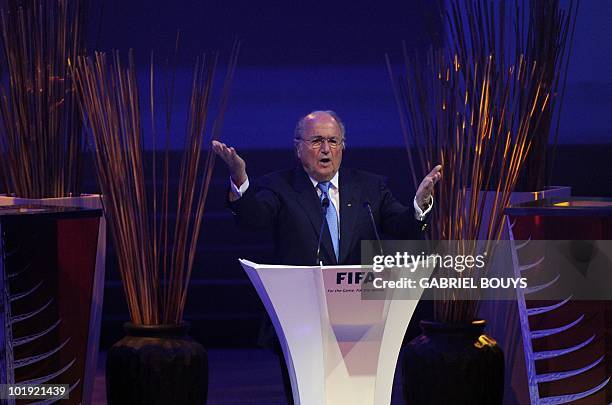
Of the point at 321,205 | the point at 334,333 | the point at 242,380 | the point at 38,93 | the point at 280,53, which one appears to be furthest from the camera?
the point at 280,53

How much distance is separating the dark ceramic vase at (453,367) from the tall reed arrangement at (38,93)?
130 cm

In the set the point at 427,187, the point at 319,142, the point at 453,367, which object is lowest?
the point at 453,367

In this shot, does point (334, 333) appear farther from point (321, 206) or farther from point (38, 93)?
point (38, 93)

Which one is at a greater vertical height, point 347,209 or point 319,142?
point 319,142

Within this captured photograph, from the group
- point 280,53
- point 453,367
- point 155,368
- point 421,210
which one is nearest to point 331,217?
point 421,210

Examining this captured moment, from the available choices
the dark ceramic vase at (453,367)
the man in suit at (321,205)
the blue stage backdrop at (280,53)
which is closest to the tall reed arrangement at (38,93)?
the man in suit at (321,205)

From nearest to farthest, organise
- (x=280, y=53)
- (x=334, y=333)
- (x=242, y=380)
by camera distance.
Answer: (x=334, y=333)
(x=242, y=380)
(x=280, y=53)

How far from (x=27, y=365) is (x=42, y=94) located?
1.00 metres

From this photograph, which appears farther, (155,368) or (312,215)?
(312,215)

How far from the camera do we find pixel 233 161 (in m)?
2.99

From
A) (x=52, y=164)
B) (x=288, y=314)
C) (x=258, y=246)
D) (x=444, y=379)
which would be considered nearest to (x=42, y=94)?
(x=52, y=164)

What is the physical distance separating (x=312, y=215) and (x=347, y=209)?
0.10 m

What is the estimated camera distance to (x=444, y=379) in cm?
311

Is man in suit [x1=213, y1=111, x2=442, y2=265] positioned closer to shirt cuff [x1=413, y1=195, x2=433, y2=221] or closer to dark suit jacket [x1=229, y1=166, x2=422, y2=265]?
dark suit jacket [x1=229, y1=166, x2=422, y2=265]
